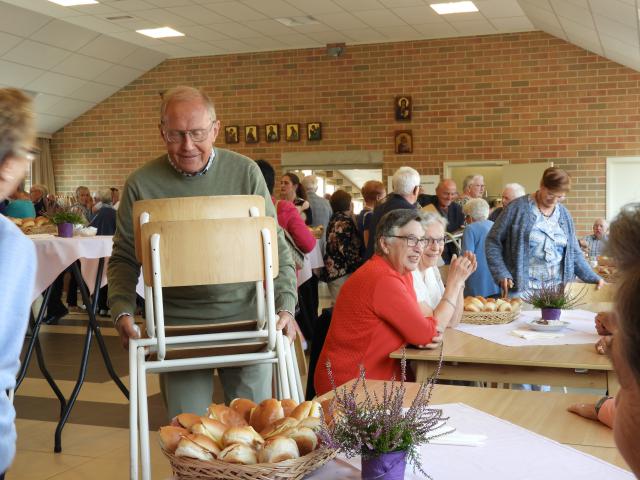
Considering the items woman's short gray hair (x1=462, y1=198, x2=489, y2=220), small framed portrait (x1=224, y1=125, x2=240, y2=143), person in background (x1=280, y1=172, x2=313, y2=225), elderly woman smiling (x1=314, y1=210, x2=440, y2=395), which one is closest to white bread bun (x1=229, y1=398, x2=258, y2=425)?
elderly woman smiling (x1=314, y1=210, x2=440, y2=395)

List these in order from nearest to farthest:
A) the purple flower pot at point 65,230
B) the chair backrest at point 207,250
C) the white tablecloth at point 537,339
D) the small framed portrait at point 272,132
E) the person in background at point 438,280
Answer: the chair backrest at point 207,250, the white tablecloth at point 537,339, the person in background at point 438,280, the purple flower pot at point 65,230, the small framed portrait at point 272,132

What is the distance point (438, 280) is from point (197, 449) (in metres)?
3.10

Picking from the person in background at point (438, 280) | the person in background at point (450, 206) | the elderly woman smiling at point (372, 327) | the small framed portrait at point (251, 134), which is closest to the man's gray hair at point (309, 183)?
the person in background at point (450, 206)

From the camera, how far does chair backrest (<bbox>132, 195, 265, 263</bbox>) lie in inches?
96.4

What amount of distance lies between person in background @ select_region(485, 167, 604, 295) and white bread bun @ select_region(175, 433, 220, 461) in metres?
3.79

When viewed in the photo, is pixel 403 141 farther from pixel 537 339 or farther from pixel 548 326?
pixel 537 339

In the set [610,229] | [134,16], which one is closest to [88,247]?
[610,229]

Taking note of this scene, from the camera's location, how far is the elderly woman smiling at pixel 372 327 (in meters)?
3.17

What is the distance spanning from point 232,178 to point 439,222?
1547mm

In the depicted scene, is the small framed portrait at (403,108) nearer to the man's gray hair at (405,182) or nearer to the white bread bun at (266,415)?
the man's gray hair at (405,182)

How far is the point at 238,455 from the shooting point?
1.36 metres

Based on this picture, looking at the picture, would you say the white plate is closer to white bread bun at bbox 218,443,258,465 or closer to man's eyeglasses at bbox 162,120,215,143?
man's eyeglasses at bbox 162,120,215,143

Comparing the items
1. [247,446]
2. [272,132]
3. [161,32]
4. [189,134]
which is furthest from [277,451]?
[272,132]

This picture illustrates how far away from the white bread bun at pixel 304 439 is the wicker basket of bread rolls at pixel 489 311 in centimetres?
243
